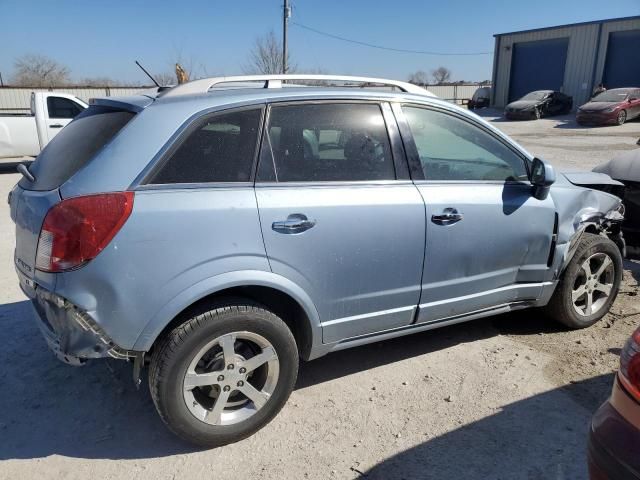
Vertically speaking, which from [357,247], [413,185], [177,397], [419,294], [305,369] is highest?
[413,185]

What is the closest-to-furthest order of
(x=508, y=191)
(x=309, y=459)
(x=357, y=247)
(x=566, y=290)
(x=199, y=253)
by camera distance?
(x=199, y=253)
(x=309, y=459)
(x=357, y=247)
(x=508, y=191)
(x=566, y=290)

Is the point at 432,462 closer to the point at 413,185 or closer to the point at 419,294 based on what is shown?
the point at 419,294

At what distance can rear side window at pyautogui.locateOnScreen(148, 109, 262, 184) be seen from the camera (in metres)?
2.54

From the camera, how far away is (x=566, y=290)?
3.90 m

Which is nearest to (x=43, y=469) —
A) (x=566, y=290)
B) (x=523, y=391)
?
(x=523, y=391)

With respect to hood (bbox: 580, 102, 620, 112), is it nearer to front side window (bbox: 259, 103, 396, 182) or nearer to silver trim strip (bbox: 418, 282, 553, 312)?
silver trim strip (bbox: 418, 282, 553, 312)

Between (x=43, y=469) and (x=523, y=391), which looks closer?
(x=43, y=469)

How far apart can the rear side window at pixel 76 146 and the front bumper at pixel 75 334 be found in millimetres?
568

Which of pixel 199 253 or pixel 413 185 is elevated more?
pixel 413 185

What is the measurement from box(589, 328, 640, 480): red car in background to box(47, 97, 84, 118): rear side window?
42.2ft

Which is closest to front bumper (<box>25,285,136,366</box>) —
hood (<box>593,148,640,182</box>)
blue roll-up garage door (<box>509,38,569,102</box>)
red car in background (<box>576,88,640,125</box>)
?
hood (<box>593,148,640,182</box>)

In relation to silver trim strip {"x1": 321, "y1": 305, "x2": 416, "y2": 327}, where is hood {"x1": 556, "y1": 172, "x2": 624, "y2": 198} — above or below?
above

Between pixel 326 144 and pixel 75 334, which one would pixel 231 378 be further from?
pixel 326 144

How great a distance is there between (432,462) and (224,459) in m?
1.06
